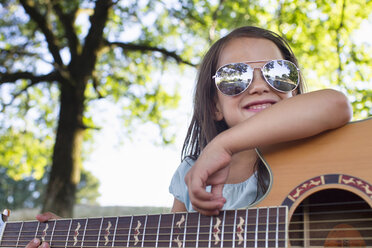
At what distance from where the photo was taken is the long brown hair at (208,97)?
2.44 meters

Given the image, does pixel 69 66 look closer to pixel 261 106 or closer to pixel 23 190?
pixel 261 106

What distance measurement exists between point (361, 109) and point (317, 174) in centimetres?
638

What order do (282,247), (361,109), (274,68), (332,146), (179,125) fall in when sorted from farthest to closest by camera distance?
(179,125) → (361,109) → (274,68) → (332,146) → (282,247)

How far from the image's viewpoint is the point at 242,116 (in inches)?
82.9

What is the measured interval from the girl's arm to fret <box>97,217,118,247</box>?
507 mm

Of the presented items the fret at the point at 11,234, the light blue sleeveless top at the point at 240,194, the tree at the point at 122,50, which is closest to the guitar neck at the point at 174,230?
the fret at the point at 11,234

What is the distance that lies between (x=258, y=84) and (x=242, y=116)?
0.18 m

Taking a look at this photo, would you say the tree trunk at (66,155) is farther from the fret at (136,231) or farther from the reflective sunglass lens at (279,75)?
the reflective sunglass lens at (279,75)

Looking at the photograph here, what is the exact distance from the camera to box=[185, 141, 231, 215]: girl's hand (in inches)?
58.2

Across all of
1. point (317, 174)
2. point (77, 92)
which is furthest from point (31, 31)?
point (317, 174)

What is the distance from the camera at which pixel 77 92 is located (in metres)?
9.69

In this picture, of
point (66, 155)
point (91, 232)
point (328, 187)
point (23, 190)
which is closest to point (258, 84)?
point (328, 187)

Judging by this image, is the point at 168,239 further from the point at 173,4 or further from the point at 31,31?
the point at 31,31


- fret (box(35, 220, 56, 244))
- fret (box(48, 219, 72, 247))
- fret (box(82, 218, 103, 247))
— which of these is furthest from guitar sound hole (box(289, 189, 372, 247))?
fret (box(35, 220, 56, 244))
